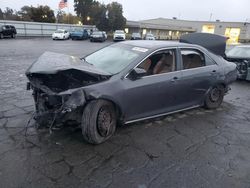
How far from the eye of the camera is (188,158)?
3.40 metres

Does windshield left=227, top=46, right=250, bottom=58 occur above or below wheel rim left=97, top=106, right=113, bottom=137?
above

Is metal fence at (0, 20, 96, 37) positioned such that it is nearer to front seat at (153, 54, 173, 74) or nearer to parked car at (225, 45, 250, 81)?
parked car at (225, 45, 250, 81)

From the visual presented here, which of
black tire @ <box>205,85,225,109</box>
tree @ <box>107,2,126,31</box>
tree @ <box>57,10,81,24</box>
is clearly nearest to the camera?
black tire @ <box>205,85,225,109</box>

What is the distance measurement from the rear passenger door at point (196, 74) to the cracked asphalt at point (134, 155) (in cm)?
46

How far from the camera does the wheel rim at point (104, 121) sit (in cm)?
354

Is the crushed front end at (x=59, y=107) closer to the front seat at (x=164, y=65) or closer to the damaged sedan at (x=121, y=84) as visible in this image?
the damaged sedan at (x=121, y=84)

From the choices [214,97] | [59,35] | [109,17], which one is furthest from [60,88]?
[109,17]

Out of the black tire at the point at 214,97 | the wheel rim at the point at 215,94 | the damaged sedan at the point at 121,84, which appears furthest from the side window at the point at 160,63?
the wheel rim at the point at 215,94

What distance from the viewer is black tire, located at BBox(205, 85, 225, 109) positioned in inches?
210

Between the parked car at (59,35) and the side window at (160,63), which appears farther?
the parked car at (59,35)

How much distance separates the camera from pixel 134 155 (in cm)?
338

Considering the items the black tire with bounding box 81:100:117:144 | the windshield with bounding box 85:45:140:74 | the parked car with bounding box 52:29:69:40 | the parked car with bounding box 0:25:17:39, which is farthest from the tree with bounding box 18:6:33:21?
the black tire with bounding box 81:100:117:144

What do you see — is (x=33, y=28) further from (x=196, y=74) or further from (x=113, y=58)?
(x=196, y=74)

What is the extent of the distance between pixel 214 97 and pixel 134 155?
3012mm
